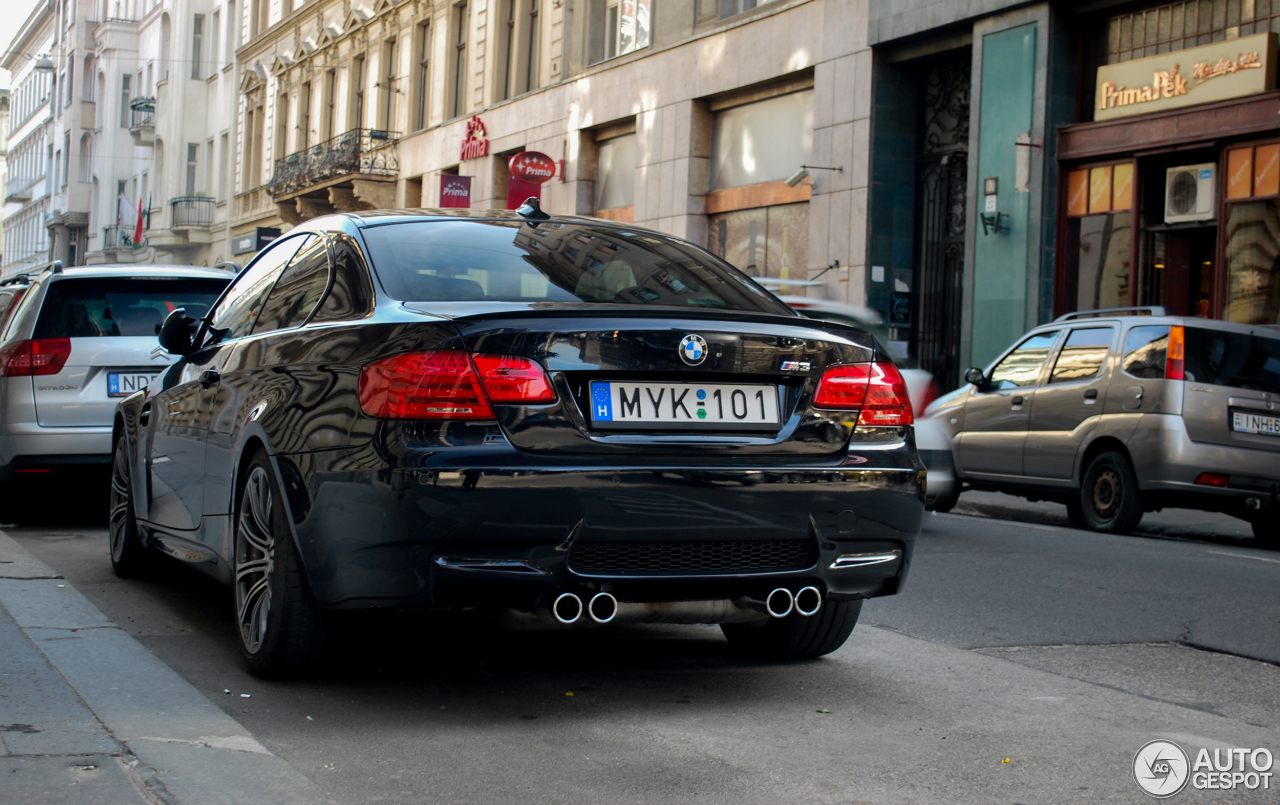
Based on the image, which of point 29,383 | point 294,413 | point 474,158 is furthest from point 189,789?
point 474,158

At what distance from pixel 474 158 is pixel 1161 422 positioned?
2315cm

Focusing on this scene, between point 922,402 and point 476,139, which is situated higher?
point 476,139

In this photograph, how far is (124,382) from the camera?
8.93 m

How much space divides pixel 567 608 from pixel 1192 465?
25.5ft

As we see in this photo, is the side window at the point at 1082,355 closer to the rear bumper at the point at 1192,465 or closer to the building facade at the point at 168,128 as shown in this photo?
the rear bumper at the point at 1192,465

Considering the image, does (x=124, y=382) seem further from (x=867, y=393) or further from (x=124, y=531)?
(x=867, y=393)

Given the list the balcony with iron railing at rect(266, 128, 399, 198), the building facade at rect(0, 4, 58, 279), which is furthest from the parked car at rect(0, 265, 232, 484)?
the building facade at rect(0, 4, 58, 279)

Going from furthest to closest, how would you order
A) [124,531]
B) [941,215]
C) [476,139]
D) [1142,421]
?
[476,139]
[941,215]
[1142,421]
[124,531]

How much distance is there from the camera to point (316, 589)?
13.8 ft

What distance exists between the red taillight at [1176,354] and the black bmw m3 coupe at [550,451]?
6.78m

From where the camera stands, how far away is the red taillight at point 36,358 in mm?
8797

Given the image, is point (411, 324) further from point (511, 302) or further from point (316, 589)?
point (316, 589)

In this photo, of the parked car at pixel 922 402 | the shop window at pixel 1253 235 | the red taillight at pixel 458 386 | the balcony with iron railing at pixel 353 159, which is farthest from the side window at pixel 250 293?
the balcony with iron railing at pixel 353 159

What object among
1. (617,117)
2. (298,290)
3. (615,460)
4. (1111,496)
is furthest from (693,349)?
(617,117)
